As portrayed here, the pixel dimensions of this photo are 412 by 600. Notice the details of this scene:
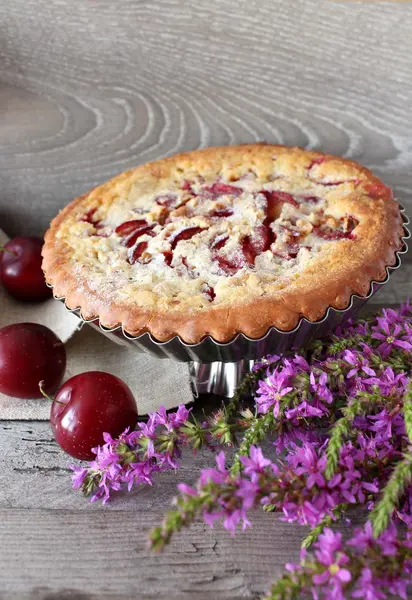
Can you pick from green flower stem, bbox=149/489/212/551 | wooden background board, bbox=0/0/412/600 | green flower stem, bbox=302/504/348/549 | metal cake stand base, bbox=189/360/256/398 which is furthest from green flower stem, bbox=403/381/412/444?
wooden background board, bbox=0/0/412/600

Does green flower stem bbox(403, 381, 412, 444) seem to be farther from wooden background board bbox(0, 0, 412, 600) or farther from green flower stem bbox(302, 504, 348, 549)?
wooden background board bbox(0, 0, 412, 600)

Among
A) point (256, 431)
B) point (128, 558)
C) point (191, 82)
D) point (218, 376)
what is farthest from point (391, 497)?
point (191, 82)

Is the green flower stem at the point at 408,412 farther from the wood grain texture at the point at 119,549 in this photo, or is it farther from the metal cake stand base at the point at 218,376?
the metal cake stand base at the point at 218,376

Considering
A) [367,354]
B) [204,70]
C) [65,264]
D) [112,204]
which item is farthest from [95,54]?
[367,354]

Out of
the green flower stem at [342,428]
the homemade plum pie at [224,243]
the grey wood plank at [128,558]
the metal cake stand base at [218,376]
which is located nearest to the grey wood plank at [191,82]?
the homemade plum pie at [224,243]

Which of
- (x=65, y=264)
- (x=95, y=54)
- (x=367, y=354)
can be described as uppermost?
(x=95, y=54)

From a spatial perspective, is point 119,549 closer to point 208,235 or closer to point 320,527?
point 320,527

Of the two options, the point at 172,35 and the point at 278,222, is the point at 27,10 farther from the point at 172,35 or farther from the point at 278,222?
the point at 278,222
